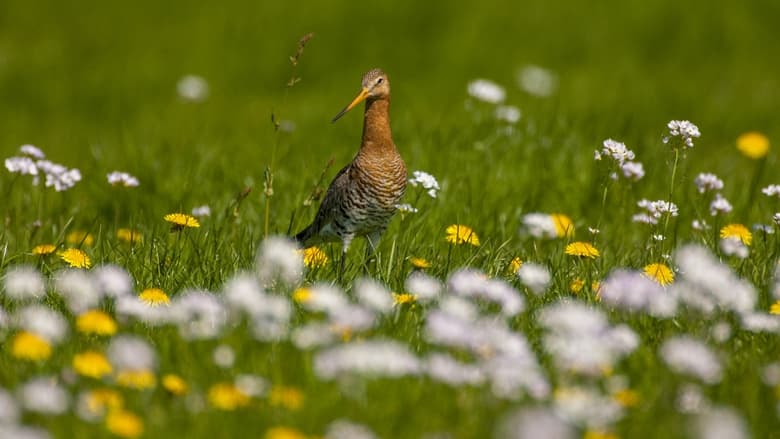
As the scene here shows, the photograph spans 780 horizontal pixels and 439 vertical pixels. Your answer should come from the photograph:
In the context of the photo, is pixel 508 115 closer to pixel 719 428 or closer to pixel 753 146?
Answer: pixel 753 146

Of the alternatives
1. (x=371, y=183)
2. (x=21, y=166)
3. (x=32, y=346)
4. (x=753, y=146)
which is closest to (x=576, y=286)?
(x=371, y=183)

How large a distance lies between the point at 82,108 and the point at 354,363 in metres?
9.49

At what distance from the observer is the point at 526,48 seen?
40.9ft

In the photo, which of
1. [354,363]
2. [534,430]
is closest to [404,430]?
[354,363]

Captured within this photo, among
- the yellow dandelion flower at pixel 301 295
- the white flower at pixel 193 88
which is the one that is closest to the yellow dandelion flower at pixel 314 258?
the yellow dandelion flower at pixel 301 295

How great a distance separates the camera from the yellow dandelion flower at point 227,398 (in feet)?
9.86

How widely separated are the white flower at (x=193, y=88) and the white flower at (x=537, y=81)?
326 cm

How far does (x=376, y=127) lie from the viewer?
530 cm

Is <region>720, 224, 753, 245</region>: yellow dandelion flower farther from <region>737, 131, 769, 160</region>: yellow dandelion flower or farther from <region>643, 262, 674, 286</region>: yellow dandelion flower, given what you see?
<region>737, 131, 769, 160</region>: yellow dandelion flower

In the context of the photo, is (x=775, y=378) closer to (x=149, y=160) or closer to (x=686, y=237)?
(x=686, y=237)

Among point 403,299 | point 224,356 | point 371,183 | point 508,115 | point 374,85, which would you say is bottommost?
point 224,356

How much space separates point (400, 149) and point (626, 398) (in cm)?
442

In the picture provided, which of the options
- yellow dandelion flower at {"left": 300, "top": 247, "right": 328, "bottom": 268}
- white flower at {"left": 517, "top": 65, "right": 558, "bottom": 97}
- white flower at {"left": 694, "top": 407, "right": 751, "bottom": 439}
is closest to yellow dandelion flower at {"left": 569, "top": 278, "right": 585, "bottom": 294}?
yellow dandelion flower at {"left": 300, "top": 247, "right": 328, "bottom": 268}

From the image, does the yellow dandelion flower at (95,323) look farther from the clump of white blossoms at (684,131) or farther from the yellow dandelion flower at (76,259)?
the clump of white blossoms at (684,131)
